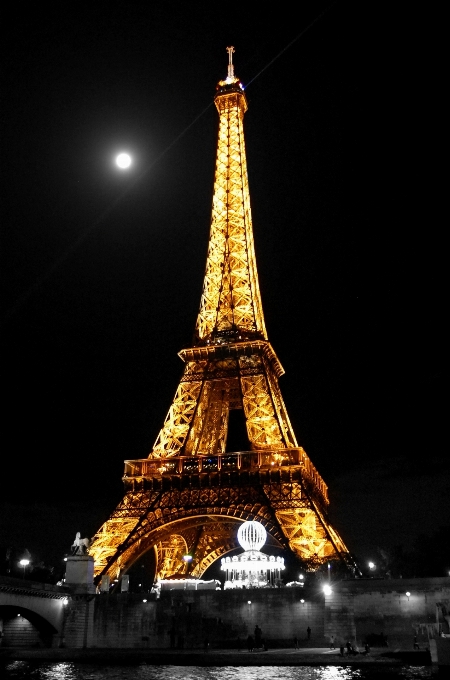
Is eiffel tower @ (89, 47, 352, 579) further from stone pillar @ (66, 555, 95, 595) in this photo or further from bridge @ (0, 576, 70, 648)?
bridge @ (0, 576, 70, 648)

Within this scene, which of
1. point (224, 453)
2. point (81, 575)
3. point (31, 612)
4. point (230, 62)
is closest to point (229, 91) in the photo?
point (230, 62)

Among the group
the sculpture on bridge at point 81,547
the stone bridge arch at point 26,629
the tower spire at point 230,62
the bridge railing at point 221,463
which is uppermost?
the tower spire at point 230,62

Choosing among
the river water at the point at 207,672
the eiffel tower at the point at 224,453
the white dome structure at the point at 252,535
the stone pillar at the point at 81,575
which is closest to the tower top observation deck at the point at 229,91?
the eiffel tower at the point at 224,453

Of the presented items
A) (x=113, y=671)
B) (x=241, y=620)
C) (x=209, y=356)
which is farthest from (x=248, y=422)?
(x=113, y=671)

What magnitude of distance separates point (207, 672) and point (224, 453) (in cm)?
2249

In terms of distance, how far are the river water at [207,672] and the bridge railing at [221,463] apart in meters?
18.1

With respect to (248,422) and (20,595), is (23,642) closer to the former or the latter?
(20,595)

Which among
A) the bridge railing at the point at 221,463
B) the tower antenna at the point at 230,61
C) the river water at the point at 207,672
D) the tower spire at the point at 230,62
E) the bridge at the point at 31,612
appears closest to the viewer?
the river water at the point at 207,672

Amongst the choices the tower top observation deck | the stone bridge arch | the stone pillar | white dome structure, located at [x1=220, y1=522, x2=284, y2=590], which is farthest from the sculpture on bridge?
the tower top observation deck

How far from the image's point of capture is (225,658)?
31.2 meters

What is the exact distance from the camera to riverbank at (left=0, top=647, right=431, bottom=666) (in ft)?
97.3

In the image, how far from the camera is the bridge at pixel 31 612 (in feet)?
119

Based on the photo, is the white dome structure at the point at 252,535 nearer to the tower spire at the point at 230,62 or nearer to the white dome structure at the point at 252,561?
the white dome structure at the point at 252,561

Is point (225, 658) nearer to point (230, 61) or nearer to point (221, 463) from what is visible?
point (221, 463)
